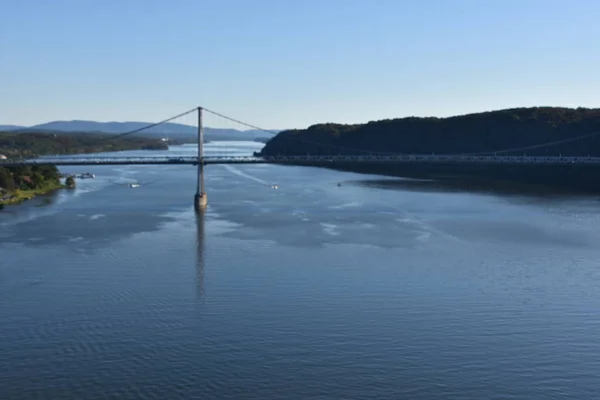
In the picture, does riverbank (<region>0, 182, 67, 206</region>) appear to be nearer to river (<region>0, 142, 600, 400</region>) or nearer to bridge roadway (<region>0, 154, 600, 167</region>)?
bridge roadway (<region>0, 154, 600, 167</region>)

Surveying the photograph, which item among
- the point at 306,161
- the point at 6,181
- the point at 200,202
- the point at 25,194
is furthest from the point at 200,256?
the point at 6,181

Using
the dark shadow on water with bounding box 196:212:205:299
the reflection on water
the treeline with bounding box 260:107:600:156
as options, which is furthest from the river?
the treeline with bounding box 260:107:600:156

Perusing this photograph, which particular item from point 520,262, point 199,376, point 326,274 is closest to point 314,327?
point 199,376

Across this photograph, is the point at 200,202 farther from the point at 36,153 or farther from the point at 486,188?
the point at 36,153

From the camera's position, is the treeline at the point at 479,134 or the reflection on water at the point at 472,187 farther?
the treeline at the point at 479,134

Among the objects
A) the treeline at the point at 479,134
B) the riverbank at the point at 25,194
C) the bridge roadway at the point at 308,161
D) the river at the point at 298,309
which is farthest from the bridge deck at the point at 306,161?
the treeline at the point at 479,134

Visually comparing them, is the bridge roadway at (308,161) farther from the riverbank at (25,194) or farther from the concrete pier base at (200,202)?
the concrete pier base at (200,202)
